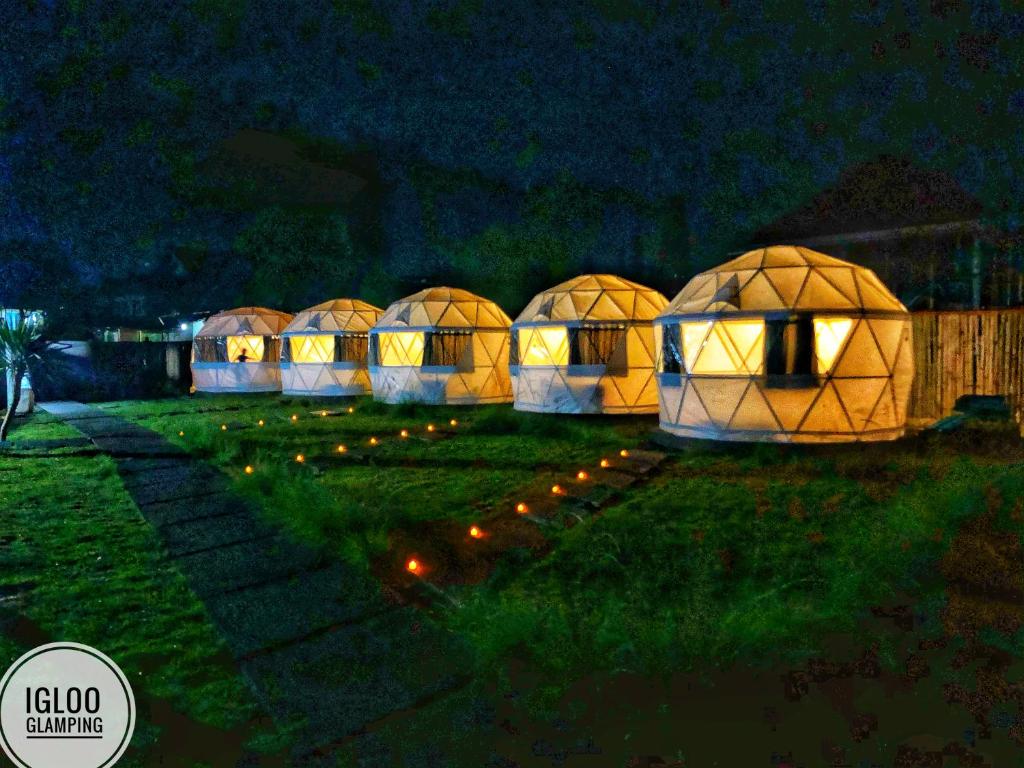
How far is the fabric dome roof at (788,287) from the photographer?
33.9 ft

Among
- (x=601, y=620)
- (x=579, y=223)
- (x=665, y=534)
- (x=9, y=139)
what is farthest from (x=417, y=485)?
(x=9, y=139)

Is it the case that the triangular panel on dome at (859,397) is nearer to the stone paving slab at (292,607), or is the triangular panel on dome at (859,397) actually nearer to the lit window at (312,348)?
the stone paving slab at (292,607)

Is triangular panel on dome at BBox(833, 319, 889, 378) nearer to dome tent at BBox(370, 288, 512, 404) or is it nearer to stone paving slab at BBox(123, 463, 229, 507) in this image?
stone paving slab at BBox(123, 463, 229, 507)

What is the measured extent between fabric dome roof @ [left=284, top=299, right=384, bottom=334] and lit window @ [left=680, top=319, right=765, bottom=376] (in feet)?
40.8

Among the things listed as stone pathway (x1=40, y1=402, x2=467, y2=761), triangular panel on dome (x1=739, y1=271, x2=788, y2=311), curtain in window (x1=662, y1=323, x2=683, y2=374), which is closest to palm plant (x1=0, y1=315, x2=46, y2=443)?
stone pathway (x1=40, y1=402, x2=467, y2=761)

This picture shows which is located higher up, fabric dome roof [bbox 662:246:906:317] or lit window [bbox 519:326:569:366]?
fabric dome roof [bbox 662:246:906:317]

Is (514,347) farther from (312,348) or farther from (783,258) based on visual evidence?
(312,348)

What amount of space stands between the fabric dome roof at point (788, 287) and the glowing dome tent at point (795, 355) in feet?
0.06

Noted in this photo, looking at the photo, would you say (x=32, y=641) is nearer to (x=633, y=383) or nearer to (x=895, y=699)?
(x=895, y=699)

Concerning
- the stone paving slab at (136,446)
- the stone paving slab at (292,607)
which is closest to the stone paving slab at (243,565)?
the stone paving slab at (292,607)

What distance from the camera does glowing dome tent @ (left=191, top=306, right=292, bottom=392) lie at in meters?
23.6

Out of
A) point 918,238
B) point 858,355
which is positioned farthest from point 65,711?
point 918,238

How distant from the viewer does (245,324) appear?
23656mm

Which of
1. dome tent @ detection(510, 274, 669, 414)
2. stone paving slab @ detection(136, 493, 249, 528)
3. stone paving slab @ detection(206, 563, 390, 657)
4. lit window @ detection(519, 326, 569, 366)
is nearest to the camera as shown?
stone paving slab @ detection(206, 563, 390, 657)
